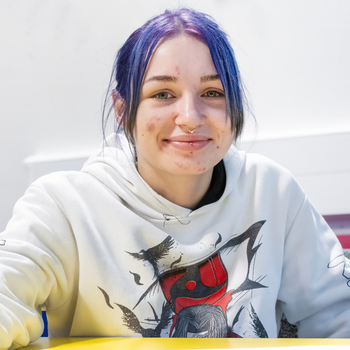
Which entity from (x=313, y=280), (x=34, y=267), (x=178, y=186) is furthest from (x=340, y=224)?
(x=34, y=267)

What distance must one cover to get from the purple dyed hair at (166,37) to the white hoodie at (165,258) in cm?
12

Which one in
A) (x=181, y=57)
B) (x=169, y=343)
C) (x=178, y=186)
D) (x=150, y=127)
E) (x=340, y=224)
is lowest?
(x=340, y=224)

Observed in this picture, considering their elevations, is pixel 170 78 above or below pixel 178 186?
above

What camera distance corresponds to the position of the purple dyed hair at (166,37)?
28.2 inches

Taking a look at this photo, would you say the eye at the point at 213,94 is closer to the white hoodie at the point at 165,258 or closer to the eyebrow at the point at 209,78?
the eyebrow at the point at 209,78

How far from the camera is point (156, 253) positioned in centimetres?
72

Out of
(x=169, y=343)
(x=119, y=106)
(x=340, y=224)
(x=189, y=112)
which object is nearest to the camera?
(x=169, y=343)

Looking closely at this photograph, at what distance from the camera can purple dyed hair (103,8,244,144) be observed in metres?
0.72

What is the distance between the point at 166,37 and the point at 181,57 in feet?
0.17

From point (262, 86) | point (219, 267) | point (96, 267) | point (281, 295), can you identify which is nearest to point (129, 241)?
point (96, 267)

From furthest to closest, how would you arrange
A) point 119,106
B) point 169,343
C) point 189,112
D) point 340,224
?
point 340,224 → point 119,106 → point 189,112 → point 169,343

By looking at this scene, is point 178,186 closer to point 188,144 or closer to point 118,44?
point 188,144

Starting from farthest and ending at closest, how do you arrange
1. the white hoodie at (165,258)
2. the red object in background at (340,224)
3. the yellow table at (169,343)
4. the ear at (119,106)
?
the red object in background at (340,224), the ear at (119,106), the white hoodie at (165,258), the yellow table at (169,343)

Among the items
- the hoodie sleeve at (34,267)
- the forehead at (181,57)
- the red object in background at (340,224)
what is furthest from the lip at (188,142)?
the red object in background at (340,224)
